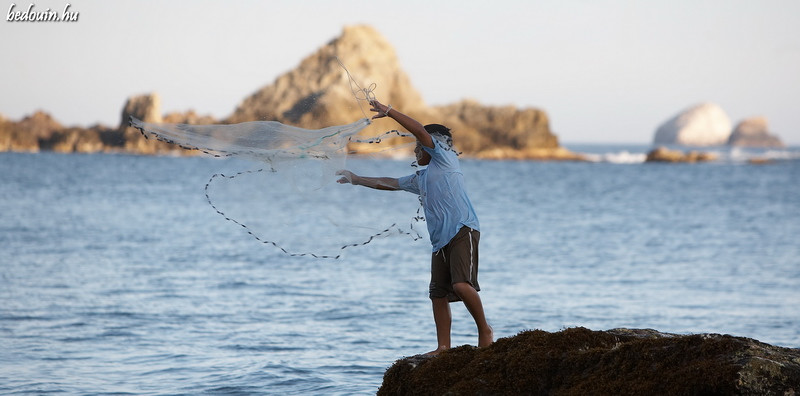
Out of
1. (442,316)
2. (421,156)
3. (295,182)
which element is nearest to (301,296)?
(295,182)

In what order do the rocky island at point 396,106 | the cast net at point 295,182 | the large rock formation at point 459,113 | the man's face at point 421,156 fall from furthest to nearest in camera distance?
1. the large rock formation at point 459,113
2. the rocky island at point 396,106
3. the cast net at point 295,182
4. the man's face at point 421,156

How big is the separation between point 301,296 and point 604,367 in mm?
9514

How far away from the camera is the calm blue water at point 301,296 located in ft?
30.3

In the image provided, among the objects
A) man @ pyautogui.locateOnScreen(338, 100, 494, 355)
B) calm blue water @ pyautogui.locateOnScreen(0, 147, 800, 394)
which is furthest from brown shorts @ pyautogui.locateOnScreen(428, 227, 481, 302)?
calm blue water @ pyautogui.locateOnScreen(0, 147, 800, 394)

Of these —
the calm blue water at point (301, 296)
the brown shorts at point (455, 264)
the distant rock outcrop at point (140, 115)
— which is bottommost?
the calm blue water at point (301, 296)

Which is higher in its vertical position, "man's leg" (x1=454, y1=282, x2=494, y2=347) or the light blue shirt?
the light blue shirt

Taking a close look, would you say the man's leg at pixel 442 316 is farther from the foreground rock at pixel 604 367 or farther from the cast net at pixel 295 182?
the cast net at pixel 295 182

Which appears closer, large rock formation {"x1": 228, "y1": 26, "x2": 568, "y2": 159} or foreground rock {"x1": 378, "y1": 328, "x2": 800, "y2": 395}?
foreground rock {"x1": 378, "y1": 328, "x2": 800, "y2": 395}

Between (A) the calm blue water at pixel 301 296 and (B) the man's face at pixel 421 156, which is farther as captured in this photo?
(A) the calm blue water at pixel 301 296

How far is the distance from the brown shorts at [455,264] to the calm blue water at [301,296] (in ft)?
3.23

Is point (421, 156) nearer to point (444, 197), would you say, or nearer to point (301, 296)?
point (444, 197)

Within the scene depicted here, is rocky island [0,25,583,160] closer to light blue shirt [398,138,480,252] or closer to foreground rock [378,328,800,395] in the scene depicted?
light blue shirt [398,138,480,252]

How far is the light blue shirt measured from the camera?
241 inches

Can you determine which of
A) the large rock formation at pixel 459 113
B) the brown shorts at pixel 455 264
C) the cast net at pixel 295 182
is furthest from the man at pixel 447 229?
the large rock formation at pixel 459 113
